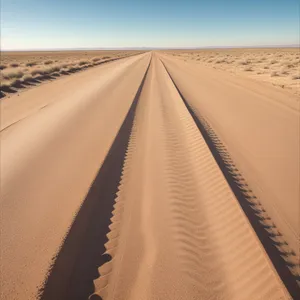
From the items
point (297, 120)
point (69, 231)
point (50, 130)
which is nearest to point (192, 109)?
point (297, 120)

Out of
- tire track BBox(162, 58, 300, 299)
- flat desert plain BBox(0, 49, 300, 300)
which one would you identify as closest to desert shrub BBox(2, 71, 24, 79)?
flat desert plain BBox(0, 49, 300, 300)

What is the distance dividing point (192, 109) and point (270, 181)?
20.8 feet

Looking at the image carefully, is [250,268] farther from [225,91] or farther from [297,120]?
[225,91]

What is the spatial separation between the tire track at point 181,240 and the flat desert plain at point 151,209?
17mm

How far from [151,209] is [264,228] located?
1.84 meters

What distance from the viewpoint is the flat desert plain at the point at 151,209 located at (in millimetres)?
3320

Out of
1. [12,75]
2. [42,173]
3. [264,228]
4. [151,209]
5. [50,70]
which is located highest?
[50,70]

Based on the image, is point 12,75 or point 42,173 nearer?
point 42,173

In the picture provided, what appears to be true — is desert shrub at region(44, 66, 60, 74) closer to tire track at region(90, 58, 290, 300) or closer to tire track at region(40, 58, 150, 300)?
tire track at region(90, 58, 290, 300)

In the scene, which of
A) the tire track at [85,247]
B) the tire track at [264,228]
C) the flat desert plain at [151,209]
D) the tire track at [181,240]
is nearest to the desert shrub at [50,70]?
the flat desert plain at [151,209]

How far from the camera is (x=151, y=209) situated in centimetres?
471

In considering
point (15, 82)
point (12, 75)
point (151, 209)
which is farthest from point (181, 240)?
point (12, 75)

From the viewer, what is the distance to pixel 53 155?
6977mm

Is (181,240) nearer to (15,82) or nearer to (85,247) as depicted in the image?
(85,247)
